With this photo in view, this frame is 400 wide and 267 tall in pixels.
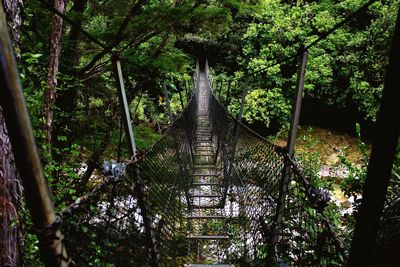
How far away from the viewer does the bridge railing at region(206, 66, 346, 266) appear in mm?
833

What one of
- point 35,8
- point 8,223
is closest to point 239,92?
point 35,8

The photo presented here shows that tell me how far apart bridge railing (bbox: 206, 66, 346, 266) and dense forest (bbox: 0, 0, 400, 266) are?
22.2 inches

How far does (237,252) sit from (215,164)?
1.75 m

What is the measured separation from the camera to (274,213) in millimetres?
1667

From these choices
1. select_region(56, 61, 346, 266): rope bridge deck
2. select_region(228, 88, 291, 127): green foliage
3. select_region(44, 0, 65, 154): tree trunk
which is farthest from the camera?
select_region(228, 88, 291, 127): green foliage

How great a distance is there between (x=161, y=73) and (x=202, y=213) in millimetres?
1714

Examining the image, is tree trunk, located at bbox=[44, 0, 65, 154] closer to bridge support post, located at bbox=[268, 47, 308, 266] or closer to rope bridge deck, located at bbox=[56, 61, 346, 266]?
rope bridge deck, located at bbox=[56, 61, 346, 266]

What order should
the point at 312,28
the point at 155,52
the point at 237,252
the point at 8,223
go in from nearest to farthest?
the point at 8,223, the point at 237,252, the point at 155,52, the point at 312,28

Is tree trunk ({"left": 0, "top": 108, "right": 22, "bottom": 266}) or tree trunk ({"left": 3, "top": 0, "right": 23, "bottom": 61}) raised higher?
tree trunk ({"left": 3, "top": 0, "right": 23, "bottom": 61})

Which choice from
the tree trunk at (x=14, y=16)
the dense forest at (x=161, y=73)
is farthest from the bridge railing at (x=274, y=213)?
the tree trunk at (x=14, y=16)

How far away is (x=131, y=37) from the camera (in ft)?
9.39

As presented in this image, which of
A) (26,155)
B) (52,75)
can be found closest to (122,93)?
(26,155)

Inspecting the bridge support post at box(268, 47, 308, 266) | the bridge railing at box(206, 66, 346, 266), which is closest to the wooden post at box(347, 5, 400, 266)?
the bridge railing at box(206, 66, 346, 266)

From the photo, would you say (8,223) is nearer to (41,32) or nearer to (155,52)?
(41,32)
